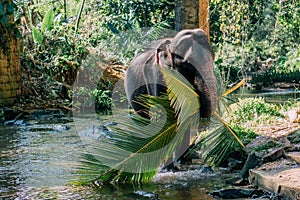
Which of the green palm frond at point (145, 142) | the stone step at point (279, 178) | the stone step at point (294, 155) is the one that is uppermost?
the green palm frond at point (145, 142)

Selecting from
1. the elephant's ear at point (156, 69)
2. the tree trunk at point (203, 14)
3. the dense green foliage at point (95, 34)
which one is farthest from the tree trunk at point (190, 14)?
the elephant's ear at point (156, 69)

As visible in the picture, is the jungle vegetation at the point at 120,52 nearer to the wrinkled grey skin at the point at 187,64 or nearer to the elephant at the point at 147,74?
the wrinkled grey skin at the point at 187,64

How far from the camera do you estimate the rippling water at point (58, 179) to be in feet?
18.2

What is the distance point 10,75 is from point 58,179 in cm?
723

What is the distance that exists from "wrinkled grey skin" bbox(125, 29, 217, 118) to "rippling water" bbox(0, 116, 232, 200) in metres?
0.77

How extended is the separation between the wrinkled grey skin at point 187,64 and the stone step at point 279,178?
2.72ft

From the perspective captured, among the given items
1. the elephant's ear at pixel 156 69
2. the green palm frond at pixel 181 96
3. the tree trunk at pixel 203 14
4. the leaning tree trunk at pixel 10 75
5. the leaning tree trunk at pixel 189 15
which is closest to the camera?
the green palm frond at pixel 181 96

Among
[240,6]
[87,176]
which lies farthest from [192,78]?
[240,6]

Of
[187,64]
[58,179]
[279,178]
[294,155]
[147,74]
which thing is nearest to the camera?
[279,178]

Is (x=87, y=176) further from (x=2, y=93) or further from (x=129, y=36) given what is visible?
(x=129, y=36)

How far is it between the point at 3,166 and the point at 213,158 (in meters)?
Result: 2.55

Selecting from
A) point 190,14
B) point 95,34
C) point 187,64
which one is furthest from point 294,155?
point 95,34

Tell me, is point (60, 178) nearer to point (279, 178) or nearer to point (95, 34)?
point (279, 178)

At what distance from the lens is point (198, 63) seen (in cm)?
623
